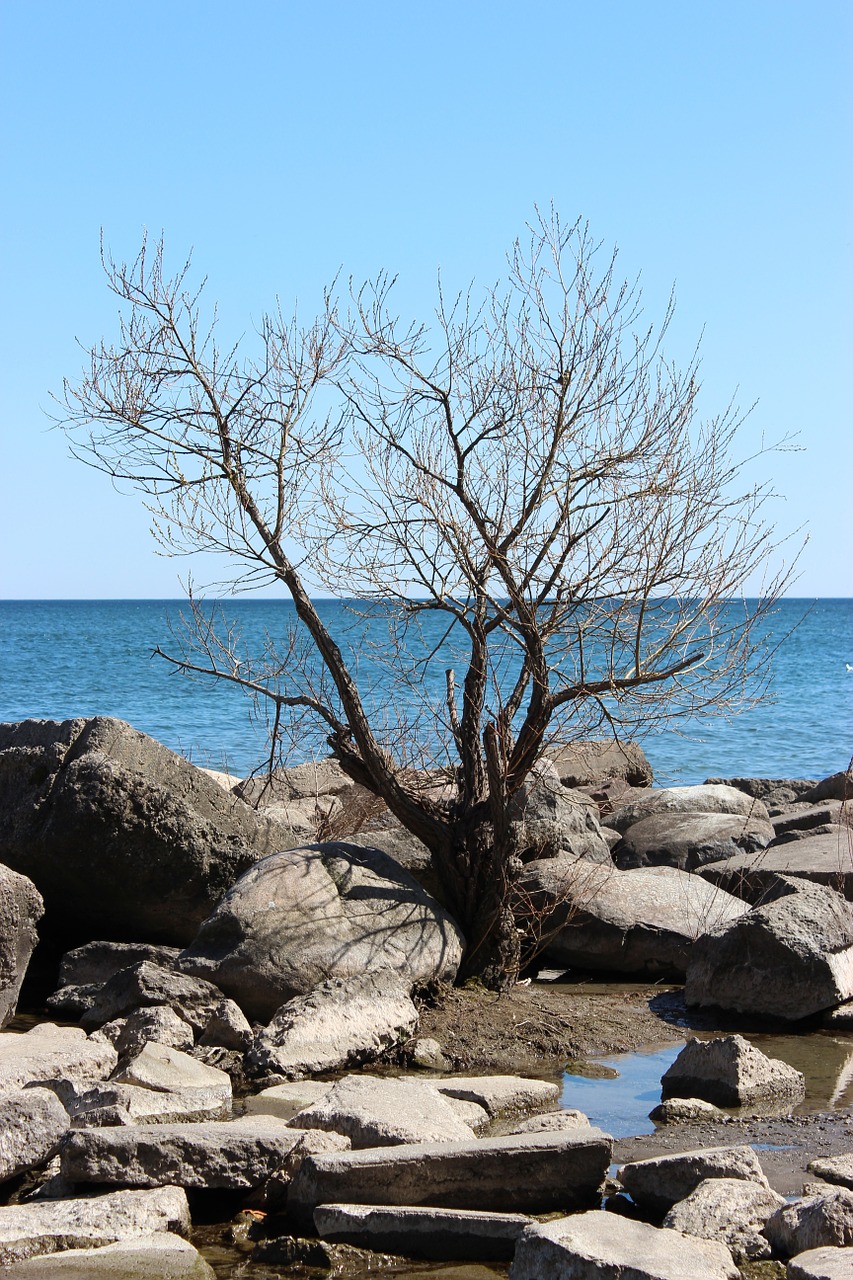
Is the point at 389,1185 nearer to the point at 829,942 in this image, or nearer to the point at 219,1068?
the point at 219,1068

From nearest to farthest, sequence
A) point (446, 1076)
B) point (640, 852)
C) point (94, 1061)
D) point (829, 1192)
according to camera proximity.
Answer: point (829, 1192) < point (94, 1061) < point (446, 1076) < point (640, 852)

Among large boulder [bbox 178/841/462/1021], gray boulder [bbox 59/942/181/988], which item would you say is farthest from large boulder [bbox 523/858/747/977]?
gray boulder [bbox 59/942/181/988]

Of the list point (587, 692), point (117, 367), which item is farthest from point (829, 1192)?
point (117, 367)

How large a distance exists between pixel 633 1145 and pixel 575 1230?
154cm

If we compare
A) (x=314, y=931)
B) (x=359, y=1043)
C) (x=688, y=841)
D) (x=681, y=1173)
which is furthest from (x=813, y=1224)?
(x=688, y=841)

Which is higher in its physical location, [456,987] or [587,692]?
→ [587,692]

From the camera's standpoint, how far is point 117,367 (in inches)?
330

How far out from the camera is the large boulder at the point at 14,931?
23.7ft

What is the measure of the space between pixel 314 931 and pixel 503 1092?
6.12 ft

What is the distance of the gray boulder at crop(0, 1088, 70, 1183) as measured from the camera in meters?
5.03

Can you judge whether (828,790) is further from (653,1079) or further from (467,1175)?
(467,1175)

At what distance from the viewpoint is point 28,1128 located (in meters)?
5.11

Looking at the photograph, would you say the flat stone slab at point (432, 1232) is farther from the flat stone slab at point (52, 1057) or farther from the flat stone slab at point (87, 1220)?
the flat stone slab at point (52, 1057)

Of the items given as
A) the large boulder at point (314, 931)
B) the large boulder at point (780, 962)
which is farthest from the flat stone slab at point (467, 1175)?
the large boulder at point (780, 962)
